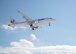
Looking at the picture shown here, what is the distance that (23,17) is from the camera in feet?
89.5

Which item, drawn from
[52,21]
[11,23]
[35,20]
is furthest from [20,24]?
[52,21]

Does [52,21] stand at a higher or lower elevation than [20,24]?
lower

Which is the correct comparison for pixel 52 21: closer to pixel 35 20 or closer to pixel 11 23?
pixel 35 20

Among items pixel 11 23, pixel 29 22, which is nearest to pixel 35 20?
pixel 29 22

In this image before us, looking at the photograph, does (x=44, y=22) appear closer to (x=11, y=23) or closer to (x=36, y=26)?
(x=36, y=26)

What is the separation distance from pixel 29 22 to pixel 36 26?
91 centimetres

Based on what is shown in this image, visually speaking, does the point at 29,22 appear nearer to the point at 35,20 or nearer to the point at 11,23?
the point at 35,20

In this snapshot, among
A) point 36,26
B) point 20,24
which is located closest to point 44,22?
point 36,26

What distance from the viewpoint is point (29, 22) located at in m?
27.1

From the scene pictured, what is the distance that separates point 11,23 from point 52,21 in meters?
5.57

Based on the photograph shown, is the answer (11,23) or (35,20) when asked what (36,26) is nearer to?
(35,20)

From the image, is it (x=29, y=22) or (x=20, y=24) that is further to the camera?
(x=20, y=24)

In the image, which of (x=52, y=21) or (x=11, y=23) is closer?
(x=52, y=21)

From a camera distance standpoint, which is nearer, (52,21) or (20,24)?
(52,21)
